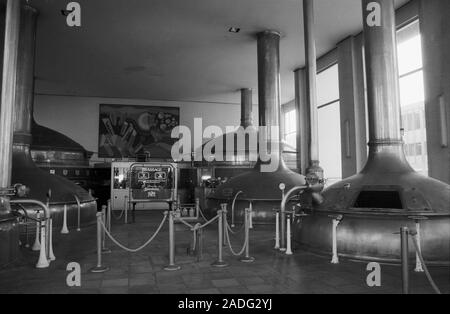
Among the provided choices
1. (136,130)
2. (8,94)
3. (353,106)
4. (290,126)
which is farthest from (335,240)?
(290,126)

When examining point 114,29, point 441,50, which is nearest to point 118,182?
point 114,29

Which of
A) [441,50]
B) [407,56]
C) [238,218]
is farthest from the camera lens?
[407,56]

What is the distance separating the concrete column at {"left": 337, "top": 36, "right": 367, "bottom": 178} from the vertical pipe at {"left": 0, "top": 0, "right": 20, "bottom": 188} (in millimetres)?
9916

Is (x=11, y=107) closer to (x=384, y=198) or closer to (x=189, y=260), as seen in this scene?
(x=189, y=260)

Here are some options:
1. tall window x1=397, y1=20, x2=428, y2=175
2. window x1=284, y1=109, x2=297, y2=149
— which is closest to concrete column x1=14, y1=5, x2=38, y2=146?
tall window x1=397, y1=20, x2=428, y2=175

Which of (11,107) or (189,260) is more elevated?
(11,107)

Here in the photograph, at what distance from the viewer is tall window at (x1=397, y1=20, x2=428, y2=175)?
32.8ft

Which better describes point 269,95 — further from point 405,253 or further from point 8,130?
point 405,253

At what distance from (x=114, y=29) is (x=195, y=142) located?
34.9 feet

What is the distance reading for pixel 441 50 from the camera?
27.5 feet

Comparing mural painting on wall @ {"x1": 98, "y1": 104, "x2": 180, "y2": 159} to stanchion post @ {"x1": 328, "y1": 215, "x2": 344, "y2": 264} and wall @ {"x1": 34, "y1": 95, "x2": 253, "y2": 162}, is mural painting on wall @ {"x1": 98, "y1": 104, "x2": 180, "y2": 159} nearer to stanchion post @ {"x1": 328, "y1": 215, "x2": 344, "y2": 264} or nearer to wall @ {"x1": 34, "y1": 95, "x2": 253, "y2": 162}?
wall @ {"x1": 34, "y1": 95, "x2": 253, "y2": 162}

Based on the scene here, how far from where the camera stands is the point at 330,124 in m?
15.2

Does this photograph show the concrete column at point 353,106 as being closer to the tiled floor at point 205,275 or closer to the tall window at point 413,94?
the tall window at point 413,94

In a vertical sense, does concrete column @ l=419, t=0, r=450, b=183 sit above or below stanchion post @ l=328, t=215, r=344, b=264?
above
